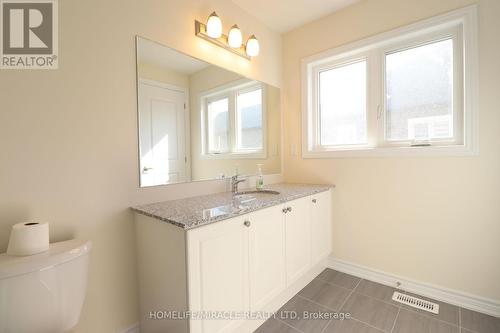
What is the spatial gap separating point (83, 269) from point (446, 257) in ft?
7.90

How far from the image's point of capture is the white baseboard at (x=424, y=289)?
1576 mm

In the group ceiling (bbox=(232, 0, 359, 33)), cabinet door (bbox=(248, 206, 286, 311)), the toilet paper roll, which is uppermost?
ceiling (bbox=(232, 0, 359, 33))

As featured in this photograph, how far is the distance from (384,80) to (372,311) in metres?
1.91

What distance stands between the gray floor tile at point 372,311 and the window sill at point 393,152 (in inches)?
46.8

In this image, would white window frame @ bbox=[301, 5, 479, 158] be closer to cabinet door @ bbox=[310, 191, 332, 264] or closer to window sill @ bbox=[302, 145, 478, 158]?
window sill @ bbox=[302, 145, 478, 158]

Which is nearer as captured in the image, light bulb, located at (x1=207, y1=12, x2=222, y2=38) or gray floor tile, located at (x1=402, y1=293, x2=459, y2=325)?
gray floor tile, located at (x1=402, y1=293, x2=459, y2=325)

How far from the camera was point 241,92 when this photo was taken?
2.12 meters

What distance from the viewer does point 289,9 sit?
2.12 meters

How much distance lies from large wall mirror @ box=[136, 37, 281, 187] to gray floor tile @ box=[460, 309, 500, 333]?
1.85 meters

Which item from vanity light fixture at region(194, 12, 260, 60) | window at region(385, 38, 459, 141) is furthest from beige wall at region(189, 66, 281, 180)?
window at region(385, 38, 459, 141)

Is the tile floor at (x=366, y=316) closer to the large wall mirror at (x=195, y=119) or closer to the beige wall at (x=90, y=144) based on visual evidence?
the beige wall at (x=90, y=144)

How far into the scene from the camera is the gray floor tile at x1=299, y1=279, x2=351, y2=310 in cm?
174

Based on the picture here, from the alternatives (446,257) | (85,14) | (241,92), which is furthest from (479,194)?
(85,14)

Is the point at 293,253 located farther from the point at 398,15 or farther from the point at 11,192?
the point at 398,15
